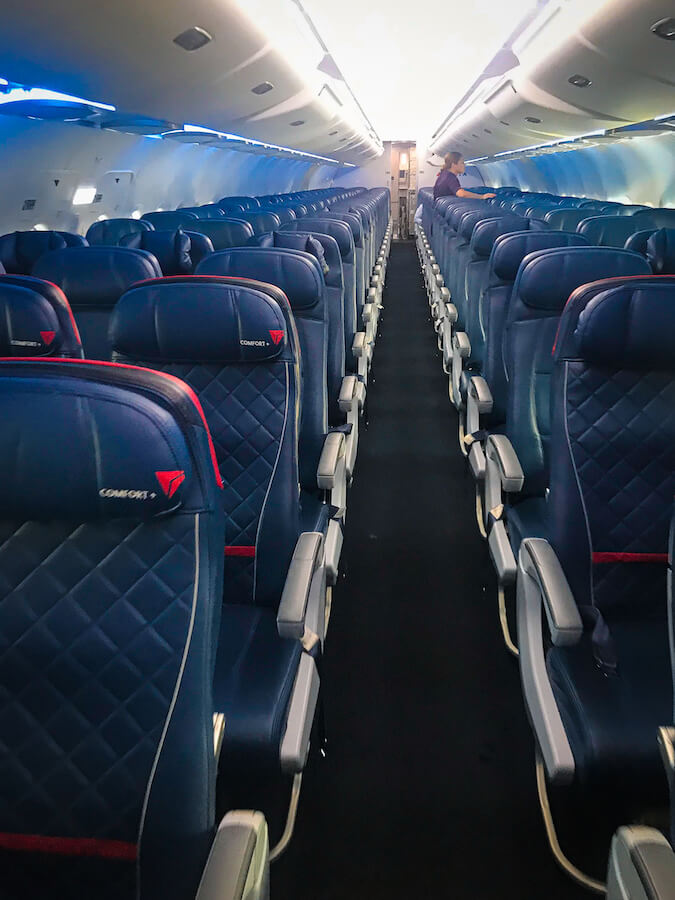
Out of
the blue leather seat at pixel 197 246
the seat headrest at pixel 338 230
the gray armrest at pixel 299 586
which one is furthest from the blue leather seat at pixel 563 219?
the gray armrest at pixel 299 586

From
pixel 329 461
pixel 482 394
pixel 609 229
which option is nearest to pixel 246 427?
pixel 329 461

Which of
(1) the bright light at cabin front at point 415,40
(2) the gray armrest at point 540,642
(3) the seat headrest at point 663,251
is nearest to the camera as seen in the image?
(2) the gray armrest at point 540,642

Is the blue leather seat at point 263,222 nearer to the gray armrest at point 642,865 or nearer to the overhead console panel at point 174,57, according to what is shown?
the overhead console panel at point 174,57

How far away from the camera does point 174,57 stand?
4.30 meters

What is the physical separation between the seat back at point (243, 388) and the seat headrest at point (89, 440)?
993mm

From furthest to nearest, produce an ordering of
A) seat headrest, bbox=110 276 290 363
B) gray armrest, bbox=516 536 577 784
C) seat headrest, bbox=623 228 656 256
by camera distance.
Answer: seat headrest, bbox=623 228 656 256, seat headrest, bbox=110 276 290 363, gray armrest, bbox=516 536 577 784

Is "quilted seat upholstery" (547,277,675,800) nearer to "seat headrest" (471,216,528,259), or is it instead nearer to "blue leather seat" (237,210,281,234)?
"seat headrest" (471,216,528,259)

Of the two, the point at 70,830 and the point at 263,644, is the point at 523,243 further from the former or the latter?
the point at 70,830

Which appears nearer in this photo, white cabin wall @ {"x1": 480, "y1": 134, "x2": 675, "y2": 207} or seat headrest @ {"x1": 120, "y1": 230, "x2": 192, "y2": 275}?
seat headrest @ {"x1": 120, "y1": 230, "x2": 192, "y2": 275}

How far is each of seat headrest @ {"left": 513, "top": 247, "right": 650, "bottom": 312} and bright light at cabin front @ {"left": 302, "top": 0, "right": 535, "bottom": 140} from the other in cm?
283

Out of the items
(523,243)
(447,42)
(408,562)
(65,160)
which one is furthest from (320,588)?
(65,160)

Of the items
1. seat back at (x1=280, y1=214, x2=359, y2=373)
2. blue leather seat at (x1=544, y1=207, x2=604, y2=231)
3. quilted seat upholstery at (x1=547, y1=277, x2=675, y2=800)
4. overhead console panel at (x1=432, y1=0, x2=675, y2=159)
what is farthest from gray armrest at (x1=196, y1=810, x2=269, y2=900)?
blue leather seat at (x1=544, y1=207, x2=604, y2=231)

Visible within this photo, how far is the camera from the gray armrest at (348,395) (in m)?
3.60

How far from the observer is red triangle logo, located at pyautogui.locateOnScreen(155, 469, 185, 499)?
1.14 meters
